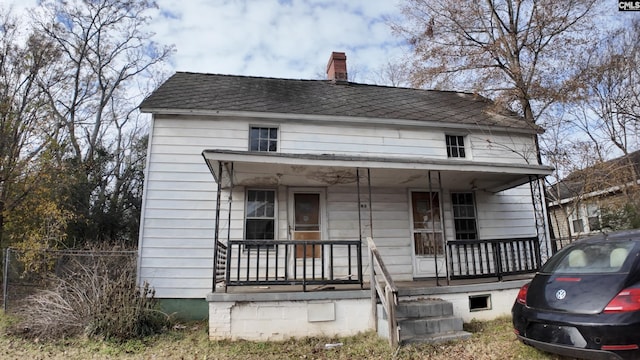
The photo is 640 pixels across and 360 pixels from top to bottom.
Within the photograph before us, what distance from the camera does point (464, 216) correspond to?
9.33m

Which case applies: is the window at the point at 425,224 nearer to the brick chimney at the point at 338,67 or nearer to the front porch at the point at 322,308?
the front porch at the point at 322,308

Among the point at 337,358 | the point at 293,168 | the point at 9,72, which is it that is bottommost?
the point at 337,358

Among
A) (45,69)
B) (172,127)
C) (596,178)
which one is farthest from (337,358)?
(45,69)

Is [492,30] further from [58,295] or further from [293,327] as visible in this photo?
[58,295]

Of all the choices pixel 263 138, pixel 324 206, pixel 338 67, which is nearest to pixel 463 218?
pixel 324 206

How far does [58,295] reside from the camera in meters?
6.18

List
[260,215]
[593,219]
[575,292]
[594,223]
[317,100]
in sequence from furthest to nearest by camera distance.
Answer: [593,219] → [594,223] → [317,100] → [260,215] → [575,292]

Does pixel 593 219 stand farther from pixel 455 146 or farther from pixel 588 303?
pixel 588 303

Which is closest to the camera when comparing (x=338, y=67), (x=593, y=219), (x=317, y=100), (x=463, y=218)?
(x=463, y=218)

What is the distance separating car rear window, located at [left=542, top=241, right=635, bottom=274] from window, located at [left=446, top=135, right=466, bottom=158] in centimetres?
520

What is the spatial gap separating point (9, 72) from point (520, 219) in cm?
1582

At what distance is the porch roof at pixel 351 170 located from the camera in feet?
20.5

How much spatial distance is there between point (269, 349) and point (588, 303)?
4.10 metres

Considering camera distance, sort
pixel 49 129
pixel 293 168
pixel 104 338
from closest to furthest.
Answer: pixel 104 338, pixel 293 168, pixel 49 129
